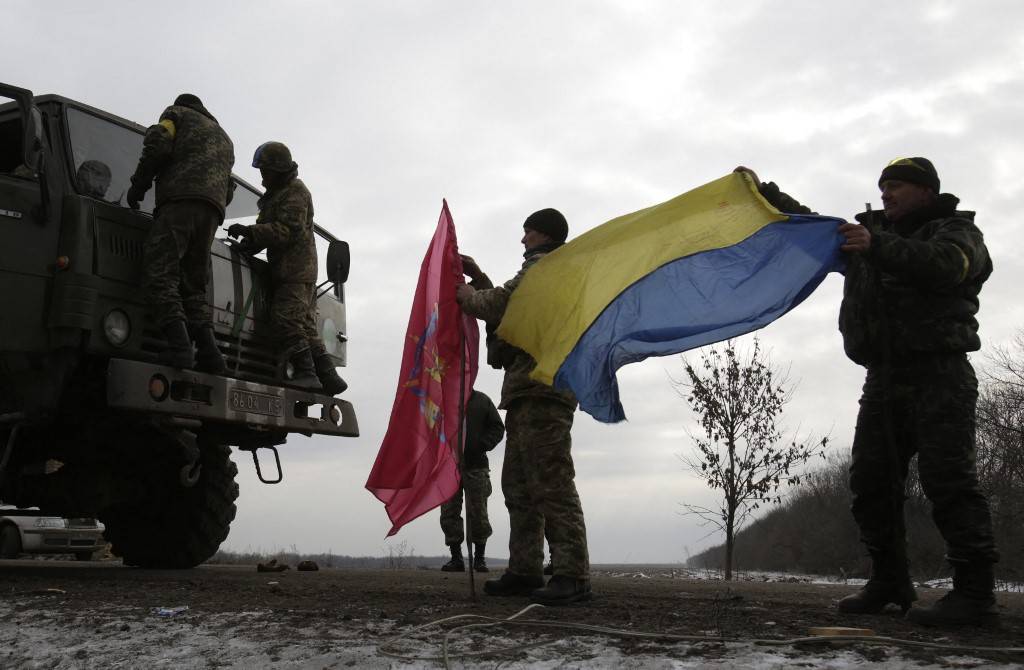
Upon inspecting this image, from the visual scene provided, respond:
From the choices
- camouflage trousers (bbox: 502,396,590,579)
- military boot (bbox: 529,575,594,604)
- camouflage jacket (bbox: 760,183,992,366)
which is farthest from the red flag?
camouflage jacket (bbox: 760,183,992,366)

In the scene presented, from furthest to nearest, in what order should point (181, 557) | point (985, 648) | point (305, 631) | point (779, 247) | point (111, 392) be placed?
point (181, 557) → point (111, 392) → point (779, 247) → point (305, 631) → point (985, 648)

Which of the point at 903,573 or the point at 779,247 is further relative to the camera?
the point at 779,247

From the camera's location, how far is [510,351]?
5293mm

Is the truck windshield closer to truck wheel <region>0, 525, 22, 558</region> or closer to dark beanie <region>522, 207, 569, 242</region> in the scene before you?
dark beanie <region>522, 207, 569, 242</region>

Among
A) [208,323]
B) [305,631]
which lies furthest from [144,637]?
[208,323]

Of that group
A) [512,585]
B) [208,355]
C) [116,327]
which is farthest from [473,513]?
[116,327]

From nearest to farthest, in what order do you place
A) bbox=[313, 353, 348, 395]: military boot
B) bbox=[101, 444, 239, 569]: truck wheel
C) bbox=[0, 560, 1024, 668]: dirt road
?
bbox=[0, 560, 1024, 668]: dirt road < bbox=[313, 353, 348, 395]: military boot < bbox=[101, 444, 239, 569]: truck wheel

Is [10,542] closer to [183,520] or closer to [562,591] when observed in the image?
[183,520]

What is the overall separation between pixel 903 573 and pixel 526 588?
79.7 inches

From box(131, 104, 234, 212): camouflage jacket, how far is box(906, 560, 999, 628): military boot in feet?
16.3

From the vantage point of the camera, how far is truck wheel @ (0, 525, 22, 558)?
12.5 metres

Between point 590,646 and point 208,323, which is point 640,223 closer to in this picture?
point 590,646

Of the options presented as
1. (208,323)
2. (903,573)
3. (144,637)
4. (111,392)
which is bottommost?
(144,637)

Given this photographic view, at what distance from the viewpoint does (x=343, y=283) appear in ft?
26.7
